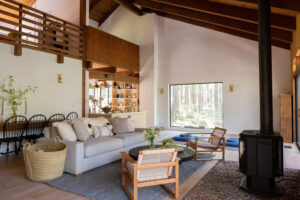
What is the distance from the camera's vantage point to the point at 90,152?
12.2ft

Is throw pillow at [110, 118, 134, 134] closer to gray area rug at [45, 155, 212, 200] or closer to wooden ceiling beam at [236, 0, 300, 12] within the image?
gray area rug at [45, 155, 212, 200]

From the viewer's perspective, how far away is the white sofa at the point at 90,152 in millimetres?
3510

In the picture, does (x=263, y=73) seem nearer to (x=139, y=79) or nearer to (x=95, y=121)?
(x=95, y=121)

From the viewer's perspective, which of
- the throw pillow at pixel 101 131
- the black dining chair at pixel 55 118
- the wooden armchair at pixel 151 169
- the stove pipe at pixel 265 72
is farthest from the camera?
the black dining chair at pixel 55 118

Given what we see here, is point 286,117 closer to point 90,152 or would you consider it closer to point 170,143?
point 170,143

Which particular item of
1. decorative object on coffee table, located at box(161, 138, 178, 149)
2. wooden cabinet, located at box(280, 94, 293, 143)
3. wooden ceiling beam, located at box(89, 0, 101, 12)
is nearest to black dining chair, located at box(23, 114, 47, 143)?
decorative object on coffee table, located at box(161, 138, 178, 149)

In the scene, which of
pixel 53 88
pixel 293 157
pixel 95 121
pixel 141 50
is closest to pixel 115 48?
pixel 141 50

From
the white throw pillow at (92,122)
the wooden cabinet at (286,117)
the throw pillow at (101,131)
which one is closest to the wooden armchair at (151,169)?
the throw pillow at (101,131)

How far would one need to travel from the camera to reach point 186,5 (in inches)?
229

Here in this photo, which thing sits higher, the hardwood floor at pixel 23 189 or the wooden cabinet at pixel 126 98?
the wooden cabinet at pixel 126 98

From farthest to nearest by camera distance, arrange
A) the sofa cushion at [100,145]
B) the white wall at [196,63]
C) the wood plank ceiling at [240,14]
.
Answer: the white wall at [196,63] → the wood plank ceiling at [240,14] → the sofa cushion at [100,145]

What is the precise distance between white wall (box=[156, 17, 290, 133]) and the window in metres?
0.26

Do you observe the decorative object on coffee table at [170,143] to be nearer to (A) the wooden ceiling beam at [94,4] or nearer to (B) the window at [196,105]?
(B) the window at [196,105]

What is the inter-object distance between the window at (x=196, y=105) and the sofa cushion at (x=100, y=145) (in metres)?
4.94
